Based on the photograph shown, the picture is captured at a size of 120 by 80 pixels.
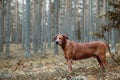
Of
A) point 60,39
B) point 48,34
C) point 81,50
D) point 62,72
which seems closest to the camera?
point 62,72

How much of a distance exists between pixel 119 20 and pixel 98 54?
8.38 ft

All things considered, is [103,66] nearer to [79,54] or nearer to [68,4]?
[79,54]

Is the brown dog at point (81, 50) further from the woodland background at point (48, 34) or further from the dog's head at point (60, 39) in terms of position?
the woodland background at point (48, 34)

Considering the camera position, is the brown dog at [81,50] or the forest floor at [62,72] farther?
the brown dog at [81,50]

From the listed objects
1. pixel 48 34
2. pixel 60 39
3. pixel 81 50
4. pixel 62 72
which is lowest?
pixel 48 34

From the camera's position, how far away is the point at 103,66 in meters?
12.0

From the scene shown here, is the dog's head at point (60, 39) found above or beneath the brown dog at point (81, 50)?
above

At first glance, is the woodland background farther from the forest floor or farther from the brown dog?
the brown dog

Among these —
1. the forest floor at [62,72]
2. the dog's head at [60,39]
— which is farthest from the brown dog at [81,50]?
the forest floor at [62,72]

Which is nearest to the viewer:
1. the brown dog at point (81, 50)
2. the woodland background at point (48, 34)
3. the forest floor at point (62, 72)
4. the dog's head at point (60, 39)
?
the forest floor at point (62, 72)

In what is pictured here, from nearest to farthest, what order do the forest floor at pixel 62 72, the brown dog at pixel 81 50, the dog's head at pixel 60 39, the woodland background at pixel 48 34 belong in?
1. the forest floor at pixel 62 72
2. the dog's head at pixel 60 39
3. the brown dog at pixel 81 50
4. the woodland background at pixel 48 34

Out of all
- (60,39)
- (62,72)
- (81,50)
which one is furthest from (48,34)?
(62,72)

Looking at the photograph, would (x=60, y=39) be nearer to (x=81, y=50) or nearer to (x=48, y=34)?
(x=81, y=50)

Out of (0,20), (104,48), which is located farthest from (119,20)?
(0,20)
